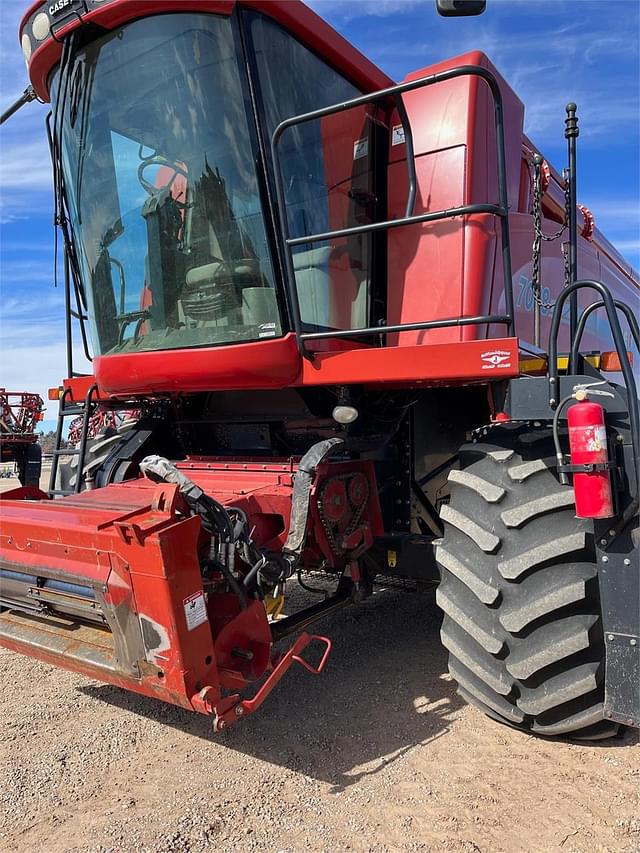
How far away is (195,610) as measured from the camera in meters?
2.53

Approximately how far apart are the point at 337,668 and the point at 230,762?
1085 millimetres

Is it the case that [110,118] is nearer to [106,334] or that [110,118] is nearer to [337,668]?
[106,334]

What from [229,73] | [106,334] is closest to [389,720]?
[106,334]

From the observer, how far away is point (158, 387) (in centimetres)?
360

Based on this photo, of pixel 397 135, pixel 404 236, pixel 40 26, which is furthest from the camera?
pixel 397 135

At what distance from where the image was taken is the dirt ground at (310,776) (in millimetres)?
2311

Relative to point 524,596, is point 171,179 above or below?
above

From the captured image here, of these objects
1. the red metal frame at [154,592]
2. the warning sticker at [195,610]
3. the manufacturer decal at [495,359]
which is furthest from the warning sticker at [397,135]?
the warning sticker at [195,610]

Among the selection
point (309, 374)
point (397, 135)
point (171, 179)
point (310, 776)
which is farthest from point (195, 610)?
point (397, 135)

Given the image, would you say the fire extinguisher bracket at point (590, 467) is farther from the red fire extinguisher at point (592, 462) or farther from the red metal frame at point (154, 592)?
the red metal frame at point (154, 592)

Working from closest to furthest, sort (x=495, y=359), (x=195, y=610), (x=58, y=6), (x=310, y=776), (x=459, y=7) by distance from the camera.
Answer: (x=459, y=7)
(x=195, y=610)
(x=310, y=776)
(x=495, y=359)
(x=58, y=6)

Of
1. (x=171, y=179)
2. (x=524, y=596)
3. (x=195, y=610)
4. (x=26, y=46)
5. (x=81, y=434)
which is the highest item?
(x=26, y=46)

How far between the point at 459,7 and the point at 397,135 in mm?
1349

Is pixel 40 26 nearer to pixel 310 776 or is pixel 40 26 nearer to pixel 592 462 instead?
pixel 592 462
